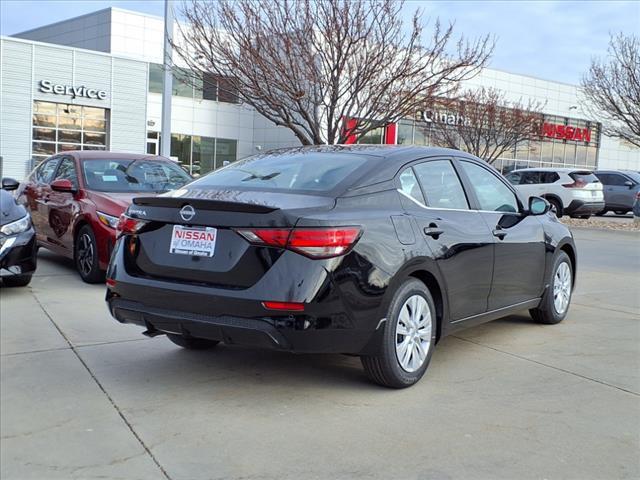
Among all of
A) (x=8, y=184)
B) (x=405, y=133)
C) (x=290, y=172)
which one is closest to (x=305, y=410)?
(x=290, y=172)

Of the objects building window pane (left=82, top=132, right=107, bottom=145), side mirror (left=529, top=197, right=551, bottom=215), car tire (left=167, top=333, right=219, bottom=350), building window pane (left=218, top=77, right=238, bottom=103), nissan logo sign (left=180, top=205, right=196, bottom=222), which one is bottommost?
car tire (left=167, top=333, right=219, bottom=350)

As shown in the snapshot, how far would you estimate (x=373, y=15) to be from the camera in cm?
1311

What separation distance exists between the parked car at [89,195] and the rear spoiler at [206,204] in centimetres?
347

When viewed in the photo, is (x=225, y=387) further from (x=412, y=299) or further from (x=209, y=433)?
(x=412, y=299)

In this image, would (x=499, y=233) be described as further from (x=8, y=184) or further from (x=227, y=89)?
(x=227, y=89)

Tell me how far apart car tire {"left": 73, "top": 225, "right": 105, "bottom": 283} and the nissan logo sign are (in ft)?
13.0

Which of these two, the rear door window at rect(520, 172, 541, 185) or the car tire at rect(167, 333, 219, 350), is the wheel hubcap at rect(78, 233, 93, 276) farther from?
the rear door window at rect(520, 172, 541, 185)

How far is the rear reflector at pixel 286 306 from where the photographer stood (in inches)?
148

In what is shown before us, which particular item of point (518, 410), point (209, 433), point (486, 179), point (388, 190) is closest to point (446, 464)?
point (518, 410)

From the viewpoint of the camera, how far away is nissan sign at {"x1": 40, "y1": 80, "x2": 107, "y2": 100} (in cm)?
3147

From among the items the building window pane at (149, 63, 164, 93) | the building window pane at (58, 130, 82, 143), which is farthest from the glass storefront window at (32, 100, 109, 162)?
the building window pane at (149, 63, 164, 93)

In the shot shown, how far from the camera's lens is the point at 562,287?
254 inches

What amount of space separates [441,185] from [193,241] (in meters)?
Answer: 1.89

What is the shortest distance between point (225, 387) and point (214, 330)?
23.8 inches
